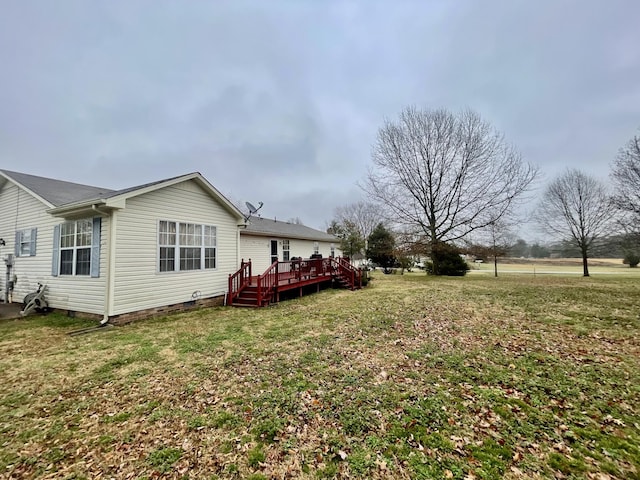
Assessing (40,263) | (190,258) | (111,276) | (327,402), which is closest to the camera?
(327,402)

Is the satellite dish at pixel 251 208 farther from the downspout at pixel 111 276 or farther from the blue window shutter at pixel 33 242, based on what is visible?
the blue window shutter at pixel 33 242

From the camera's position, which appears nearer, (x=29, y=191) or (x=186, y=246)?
(x=29, y=191)

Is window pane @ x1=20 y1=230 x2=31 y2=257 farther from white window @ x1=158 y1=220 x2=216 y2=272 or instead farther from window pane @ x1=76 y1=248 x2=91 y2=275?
white window @ x1=158 y1=220 x2=216 y2=272

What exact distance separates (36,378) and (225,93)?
2007cm

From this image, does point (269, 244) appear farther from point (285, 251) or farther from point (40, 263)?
point (40, 263)

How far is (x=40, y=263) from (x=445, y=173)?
22297 millimetres

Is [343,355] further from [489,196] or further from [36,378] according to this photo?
[489,196]

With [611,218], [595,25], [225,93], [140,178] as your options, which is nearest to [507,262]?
[611,218]

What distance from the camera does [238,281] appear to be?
11.0 m

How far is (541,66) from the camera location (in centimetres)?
1380

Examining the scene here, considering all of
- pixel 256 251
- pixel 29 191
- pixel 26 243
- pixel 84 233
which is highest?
pixel 29 191

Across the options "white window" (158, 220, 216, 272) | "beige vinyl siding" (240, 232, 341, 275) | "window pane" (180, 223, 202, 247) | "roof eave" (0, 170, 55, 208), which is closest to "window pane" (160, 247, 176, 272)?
"white window" (158, 220, 216, 272)

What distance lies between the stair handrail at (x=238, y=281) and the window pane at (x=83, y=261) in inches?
175

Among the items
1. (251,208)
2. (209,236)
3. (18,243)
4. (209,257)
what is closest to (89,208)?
(209,236)
